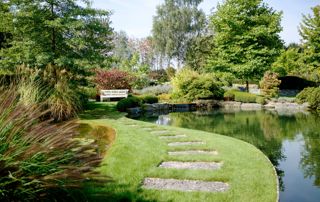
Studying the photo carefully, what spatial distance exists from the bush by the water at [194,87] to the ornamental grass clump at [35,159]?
53.1ft

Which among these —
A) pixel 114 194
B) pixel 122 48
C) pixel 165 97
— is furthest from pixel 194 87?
pixel 122 48

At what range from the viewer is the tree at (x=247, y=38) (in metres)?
21.6

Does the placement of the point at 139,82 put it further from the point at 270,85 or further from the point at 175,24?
the point at 175,24

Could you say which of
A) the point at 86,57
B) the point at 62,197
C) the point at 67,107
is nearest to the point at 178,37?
the point at 86,57

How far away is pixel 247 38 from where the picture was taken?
71.4 ft

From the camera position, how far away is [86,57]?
443 inches

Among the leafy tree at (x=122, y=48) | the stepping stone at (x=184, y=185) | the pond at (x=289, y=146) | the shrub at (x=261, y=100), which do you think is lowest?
the pond at (x=289, y=146)

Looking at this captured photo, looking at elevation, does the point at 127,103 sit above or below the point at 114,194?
above

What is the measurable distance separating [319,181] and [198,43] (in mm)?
27480

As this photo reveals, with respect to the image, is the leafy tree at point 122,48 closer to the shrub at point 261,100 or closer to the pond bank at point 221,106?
the pond bank at point 221,106

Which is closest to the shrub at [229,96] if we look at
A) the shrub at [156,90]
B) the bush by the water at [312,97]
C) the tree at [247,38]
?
the tree at [247,38]

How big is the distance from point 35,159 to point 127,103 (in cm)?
1192

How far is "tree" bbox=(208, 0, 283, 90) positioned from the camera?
21.6 metres

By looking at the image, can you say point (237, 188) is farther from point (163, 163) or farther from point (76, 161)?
point (76, 161)
